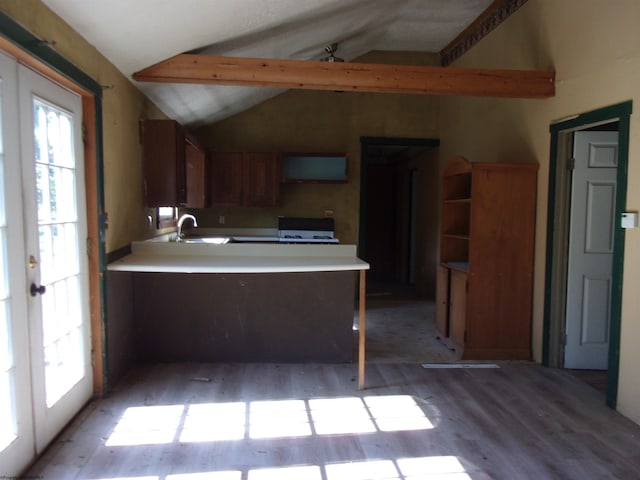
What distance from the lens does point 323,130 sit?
624 cm

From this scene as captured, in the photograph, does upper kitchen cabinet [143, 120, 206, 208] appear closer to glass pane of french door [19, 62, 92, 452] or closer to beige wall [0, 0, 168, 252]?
beige wall [0, 0, 168, 252]

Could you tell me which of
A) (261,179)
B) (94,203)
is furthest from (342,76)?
(261,179)

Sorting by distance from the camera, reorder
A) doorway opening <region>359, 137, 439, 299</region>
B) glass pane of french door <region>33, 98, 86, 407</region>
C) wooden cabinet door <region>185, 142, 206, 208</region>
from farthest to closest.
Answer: doorway opening <region>359, 137, 439, 299</region> → wooden cabinet door <region>185, 142, 206, 208</region> → glass pane of french door <region>33, 98, 86, 407</region>

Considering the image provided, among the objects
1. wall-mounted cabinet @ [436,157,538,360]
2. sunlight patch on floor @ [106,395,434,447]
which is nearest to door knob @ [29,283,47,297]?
sunlight patch on floor @ [106,395,434,447]

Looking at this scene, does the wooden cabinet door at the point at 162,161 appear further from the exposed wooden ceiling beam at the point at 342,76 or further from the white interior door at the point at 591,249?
the white interior door at the point at 591,249

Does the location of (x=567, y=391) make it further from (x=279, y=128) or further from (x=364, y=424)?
(x=279, y=128)

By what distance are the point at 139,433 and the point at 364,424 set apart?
126 centimetres

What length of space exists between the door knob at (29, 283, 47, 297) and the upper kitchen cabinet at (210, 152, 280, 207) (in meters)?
3.75

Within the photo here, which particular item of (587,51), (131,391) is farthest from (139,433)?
(587,51)

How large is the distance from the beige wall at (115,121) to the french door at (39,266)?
0.21 m

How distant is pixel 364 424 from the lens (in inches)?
105

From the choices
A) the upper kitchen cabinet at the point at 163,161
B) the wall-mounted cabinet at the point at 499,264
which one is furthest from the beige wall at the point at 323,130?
the wall-mounted cabinet at the point at 499,264

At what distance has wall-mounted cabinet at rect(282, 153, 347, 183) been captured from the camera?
19.8 ft

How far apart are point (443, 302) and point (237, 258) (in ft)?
6.86
